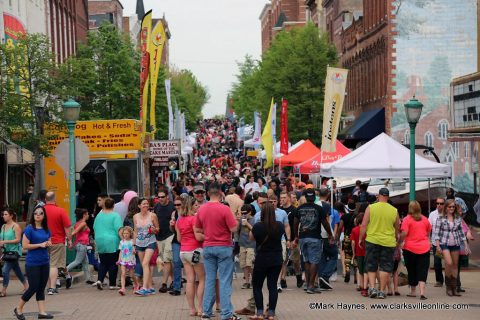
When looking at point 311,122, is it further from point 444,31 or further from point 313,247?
point 313,247

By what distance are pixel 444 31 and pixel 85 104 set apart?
16.2 m

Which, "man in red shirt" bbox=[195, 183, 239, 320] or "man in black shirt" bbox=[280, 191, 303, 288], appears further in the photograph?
"man in black shirt" bbox=[280, 191, 303, 288]

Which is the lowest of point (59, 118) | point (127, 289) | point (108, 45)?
point (127, 289)

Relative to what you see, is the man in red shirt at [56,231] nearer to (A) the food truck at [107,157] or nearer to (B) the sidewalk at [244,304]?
(B) the sidewalk at [244,304]

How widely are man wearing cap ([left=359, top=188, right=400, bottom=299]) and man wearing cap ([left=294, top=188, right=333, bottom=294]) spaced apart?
2.69ft

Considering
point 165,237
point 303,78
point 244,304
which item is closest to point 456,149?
point 303,78

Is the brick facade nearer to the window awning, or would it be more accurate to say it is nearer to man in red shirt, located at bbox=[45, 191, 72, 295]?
the window awning

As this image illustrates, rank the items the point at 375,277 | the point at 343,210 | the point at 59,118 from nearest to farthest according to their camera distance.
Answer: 1. the point at 375,277
2. the point at 343,210
3. the point at 59,118

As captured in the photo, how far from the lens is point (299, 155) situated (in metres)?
39.8

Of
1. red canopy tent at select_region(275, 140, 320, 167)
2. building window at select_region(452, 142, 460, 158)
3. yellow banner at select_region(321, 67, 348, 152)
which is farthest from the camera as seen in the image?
building window at select_region(452, 142, 460, 158)

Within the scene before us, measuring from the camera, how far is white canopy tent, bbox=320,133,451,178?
977 inches

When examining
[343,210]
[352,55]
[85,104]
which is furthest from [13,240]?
[352,55]

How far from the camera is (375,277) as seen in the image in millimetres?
16344

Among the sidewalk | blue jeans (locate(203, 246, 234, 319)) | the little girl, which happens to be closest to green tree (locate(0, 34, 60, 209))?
the sidewalk
